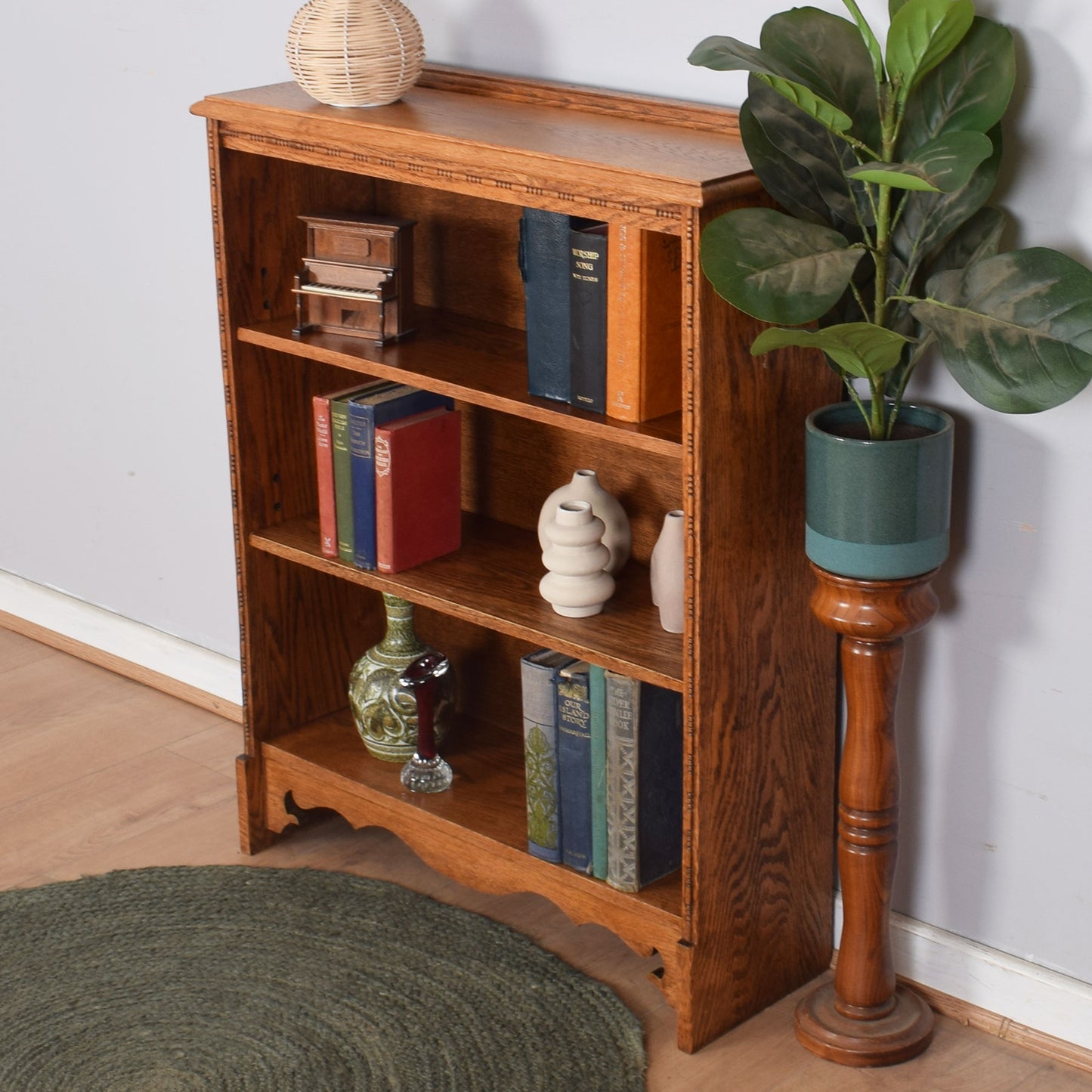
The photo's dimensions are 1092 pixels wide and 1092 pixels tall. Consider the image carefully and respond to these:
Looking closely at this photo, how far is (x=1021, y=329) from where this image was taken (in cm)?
169

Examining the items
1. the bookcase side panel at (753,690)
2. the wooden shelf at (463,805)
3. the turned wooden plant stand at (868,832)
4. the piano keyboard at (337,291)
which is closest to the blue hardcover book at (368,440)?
the piano keyboard at (337,291)

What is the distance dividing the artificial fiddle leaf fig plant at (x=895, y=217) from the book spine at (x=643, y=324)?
17cm

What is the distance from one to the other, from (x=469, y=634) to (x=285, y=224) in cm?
74

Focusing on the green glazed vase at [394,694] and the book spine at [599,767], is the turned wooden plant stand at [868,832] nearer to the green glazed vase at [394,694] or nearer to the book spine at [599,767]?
the book spine at [599,767]

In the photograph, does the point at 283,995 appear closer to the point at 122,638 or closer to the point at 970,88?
the point at 122,638

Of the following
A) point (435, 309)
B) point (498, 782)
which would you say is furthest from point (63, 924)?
point (435, 309)

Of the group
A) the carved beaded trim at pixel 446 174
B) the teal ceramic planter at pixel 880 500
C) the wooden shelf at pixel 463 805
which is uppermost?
the carved beaded trim at pixel 446 174

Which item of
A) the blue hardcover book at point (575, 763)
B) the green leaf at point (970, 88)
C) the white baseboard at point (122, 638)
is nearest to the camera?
the green leaf at point (970, 88)

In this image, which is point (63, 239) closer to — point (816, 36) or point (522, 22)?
point (522, 22)

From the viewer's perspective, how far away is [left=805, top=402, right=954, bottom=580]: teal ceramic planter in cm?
182

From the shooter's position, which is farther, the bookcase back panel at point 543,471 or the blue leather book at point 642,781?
the bookcase back panel at point 543,471

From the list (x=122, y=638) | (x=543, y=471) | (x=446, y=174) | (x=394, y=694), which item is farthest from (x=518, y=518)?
(x=122, y=638)

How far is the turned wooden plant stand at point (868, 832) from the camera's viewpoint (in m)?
1.93

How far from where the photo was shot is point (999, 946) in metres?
2.18
